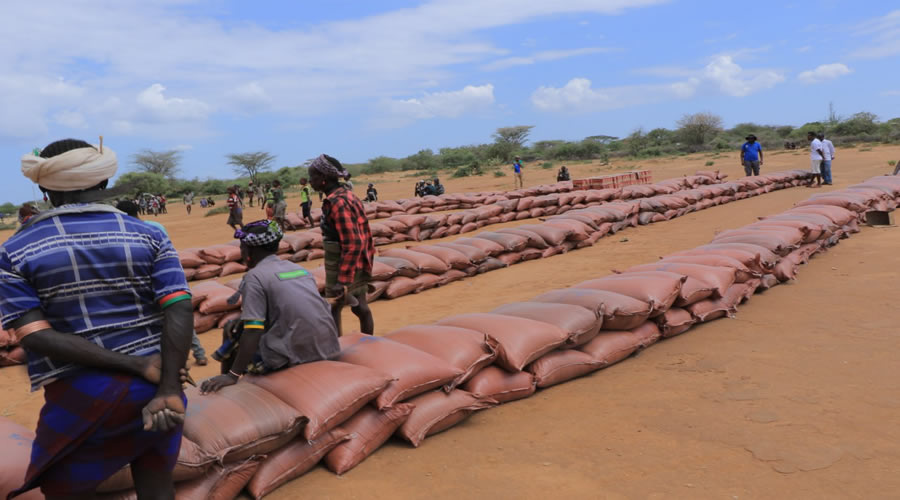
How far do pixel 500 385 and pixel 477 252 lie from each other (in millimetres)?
4211

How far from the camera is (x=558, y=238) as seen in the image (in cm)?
836

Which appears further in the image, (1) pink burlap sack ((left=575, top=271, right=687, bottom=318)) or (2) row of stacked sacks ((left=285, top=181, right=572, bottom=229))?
(2) row of stacked sacks ((left=285, top=181, right=572, bottom=229))

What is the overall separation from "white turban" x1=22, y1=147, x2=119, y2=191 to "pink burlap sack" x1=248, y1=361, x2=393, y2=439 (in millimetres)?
1274

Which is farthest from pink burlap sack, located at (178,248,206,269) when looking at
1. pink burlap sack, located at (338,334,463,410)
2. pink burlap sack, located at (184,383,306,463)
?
pink burlap sack, located at (184,383,306,463)

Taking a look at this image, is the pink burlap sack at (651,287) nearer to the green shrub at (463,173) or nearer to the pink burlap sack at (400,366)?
the pink burlap sack at (400,366)

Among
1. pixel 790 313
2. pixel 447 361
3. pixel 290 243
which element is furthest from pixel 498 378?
pixel 290 243

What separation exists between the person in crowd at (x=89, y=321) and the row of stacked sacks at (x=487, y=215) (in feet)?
22.8

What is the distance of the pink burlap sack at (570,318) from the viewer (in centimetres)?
354

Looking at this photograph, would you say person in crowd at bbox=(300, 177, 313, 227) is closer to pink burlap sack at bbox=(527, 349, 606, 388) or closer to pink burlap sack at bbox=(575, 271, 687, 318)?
pink burlap sack at bbox=(575, 271, 687, 318)

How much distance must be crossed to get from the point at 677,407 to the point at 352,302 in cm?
195

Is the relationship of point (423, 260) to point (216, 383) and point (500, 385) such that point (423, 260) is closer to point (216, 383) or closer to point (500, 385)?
point (500, 385)

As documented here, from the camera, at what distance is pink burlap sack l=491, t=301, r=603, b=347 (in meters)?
3.54

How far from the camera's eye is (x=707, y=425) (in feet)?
9.14

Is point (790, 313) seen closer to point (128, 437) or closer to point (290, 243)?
point (128, 437)
